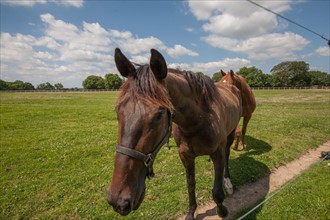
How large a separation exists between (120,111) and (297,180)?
5206mm

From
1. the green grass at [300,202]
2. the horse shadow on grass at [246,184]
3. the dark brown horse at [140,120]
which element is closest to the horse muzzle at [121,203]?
the dark brown horse at [140,120]

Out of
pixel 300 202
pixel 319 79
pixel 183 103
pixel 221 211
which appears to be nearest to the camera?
pixel 183 103

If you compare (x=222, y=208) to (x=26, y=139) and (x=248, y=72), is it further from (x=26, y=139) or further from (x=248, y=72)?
(x=248, y=72)

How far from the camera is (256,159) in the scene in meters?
6.50

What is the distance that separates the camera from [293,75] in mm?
99312

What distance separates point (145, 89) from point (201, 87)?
4.65ft

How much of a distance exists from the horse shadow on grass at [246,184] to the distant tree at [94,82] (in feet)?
414

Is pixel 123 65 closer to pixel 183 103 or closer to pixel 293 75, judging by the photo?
pixel 183 103

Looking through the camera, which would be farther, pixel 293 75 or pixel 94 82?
pixel 94 82

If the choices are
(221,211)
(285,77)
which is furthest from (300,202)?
(285,77)

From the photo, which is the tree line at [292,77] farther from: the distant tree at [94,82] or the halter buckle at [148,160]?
the halter buckle at [148,160]

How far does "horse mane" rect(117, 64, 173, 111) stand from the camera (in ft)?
6.64

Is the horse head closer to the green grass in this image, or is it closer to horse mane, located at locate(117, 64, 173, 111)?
horse mane, located at locate(117, 64, 173, 111)

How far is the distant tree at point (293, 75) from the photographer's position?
9894 centimetres
